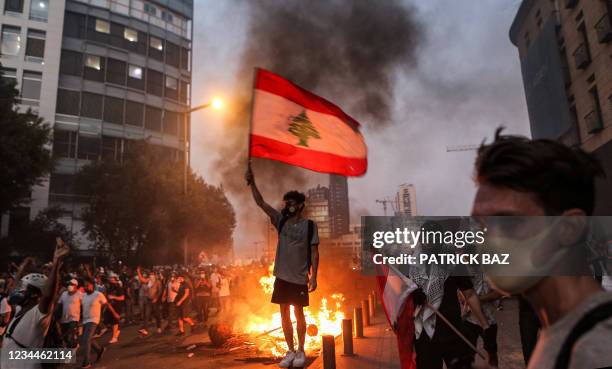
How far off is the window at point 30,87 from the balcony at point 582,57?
3967 centimetres

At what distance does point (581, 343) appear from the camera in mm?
830

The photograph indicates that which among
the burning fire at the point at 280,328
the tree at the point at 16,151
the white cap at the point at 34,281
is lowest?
the burning fire at the point at 280,328

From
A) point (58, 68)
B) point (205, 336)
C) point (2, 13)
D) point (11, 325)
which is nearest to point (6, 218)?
point (58, 68)

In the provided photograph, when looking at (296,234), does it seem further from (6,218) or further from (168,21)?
(168,21)

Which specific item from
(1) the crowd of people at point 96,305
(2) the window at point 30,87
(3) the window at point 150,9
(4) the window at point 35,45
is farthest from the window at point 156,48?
(1) the crowd of people at point 96,305

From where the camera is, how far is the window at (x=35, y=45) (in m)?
35.3

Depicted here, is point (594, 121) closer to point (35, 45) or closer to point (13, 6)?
point (35, 45)

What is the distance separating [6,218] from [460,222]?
113ft

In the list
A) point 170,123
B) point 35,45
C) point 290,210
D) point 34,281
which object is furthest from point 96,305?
point 35,45

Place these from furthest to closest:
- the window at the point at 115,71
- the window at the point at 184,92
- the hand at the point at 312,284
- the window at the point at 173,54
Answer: the window at the point at 184,92, the window at the point at 173,54, the window at the point at 115,71, the hand at the point at 312,284

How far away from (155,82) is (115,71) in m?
3.98

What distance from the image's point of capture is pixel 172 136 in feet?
138

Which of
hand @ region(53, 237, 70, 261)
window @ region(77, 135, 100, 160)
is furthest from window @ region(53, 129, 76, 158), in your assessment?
hand @ region(53, 237, 70, 261)

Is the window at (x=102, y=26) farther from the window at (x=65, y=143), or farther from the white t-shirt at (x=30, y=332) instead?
the white t-shirt at (x=30, y=332)
